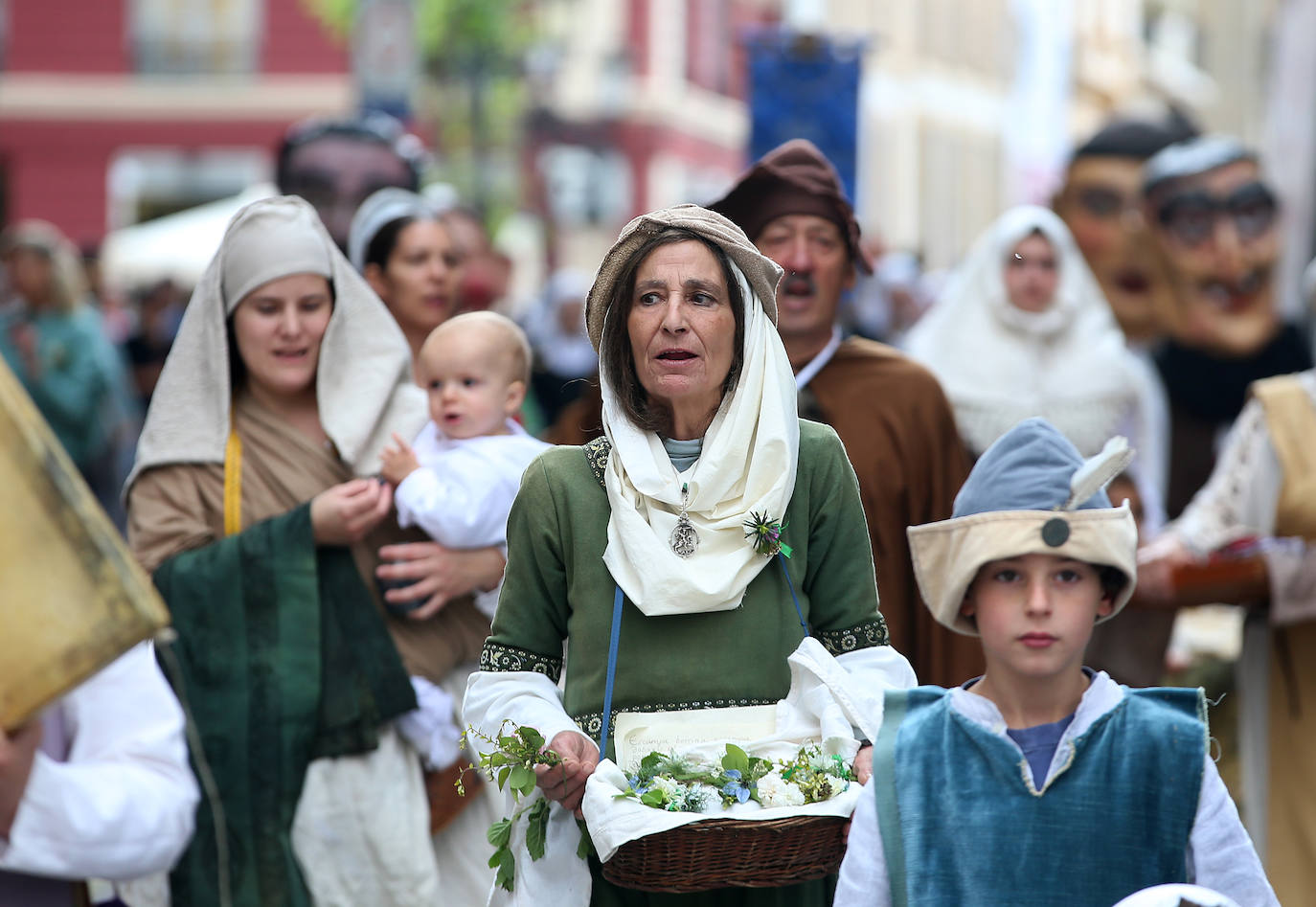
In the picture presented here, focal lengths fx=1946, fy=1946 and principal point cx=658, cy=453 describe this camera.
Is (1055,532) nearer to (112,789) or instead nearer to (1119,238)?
(112,789)

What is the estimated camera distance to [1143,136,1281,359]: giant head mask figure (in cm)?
845

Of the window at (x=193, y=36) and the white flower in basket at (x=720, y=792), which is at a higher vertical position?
the window at (x=193, y=36)

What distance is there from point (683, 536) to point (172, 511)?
66.3 inches

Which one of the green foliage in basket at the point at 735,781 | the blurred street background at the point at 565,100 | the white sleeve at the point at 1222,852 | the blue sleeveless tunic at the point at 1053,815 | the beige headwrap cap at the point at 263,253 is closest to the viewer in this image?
the white sleeve at the point at 1222,852

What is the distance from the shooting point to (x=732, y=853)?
3.09 meters

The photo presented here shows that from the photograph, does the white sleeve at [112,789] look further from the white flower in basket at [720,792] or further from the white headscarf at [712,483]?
the white headscarf at [712,483]

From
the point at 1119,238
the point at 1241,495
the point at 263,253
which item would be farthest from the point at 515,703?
the point at 1119,238

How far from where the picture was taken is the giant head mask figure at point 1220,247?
845cm

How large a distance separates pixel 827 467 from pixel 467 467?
1.27 meters

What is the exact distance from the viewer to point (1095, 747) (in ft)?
10.2

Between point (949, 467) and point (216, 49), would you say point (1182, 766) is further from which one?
point (216, 49)

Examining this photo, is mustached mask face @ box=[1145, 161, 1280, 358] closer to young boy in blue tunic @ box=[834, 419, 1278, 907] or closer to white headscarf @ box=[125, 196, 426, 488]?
white headscarf @ box=[125, 196, 426, 488]

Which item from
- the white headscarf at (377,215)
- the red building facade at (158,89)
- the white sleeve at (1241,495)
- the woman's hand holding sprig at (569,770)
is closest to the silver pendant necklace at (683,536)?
the woman's hand holding sprig at (569,770)

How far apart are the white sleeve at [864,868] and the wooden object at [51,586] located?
1.20m
